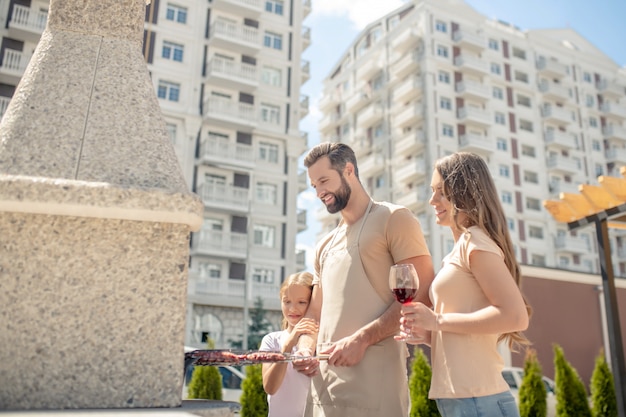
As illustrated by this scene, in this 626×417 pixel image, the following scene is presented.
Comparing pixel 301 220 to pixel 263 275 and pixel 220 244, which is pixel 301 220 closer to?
pixel 263 275

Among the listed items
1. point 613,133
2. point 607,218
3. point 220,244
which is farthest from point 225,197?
point 613,133

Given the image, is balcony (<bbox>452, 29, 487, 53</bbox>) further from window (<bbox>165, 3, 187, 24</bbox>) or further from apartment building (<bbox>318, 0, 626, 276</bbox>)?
window (<bbox>165, 3, 187, 24</bbox>)

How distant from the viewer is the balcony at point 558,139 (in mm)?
39375

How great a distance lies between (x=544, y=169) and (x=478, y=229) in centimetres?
3967

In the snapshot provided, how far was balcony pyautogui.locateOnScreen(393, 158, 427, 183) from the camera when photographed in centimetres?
3478

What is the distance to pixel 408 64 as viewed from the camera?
121ft

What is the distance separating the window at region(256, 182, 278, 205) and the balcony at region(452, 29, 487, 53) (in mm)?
16911

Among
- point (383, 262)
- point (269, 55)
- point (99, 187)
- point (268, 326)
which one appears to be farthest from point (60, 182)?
point (269, 55)

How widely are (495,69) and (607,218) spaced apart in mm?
34553

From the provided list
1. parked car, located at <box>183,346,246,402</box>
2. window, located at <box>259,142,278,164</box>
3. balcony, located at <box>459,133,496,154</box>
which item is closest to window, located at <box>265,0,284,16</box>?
window, located at <box>259,142,278,164</box>

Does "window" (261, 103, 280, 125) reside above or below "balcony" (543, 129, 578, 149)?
below

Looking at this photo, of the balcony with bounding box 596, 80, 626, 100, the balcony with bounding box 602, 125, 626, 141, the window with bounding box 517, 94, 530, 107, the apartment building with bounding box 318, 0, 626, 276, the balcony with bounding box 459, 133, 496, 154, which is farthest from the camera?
the balcony with bounding box 596, 80, 626, 100

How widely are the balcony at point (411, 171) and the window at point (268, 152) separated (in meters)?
9.57

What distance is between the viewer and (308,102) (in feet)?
102
